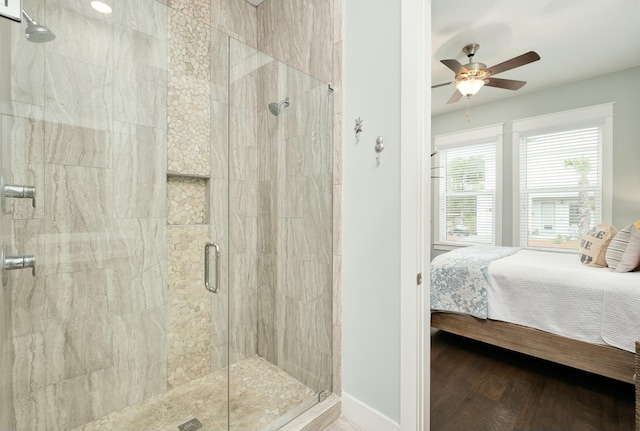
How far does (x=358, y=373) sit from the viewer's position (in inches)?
63.7

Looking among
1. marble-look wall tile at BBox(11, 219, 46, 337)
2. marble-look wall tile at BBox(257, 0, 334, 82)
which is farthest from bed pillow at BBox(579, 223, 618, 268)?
marble-look wall tile at BBox(11, 219, 46, 337)

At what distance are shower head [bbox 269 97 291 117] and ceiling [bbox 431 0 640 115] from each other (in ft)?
4.94

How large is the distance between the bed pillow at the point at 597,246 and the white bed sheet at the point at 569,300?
0.37 feet

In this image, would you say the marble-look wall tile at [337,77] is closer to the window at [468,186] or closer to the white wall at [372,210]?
the white wall at [372,210]

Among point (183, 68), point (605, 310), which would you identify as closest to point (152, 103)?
point (183, 68)

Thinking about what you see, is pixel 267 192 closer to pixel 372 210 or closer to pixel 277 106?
pixel 277 106

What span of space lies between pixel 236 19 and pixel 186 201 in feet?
4.85

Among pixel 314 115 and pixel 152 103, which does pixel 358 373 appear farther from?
pixel 152 103

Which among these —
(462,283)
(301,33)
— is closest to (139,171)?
(301,33)

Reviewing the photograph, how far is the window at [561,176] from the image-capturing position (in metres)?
3.49

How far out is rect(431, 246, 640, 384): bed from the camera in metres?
1.86

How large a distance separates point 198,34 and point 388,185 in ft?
5.41

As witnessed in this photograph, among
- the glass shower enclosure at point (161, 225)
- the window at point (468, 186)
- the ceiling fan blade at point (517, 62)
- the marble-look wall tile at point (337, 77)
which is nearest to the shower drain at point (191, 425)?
the glass shower enclosure at point (161, 225)

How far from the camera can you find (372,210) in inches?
61.6
